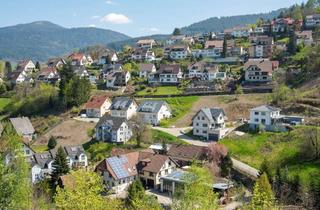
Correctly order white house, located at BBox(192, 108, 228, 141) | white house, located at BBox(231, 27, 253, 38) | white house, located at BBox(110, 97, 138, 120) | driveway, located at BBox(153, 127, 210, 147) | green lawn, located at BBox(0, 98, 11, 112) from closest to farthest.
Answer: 1. driveway, located at BBox(153, 127, 210, 147)
2. white house, located at BBox(192, 108, 228, 141)
3. white house, located at BBox(110, 97, 138, 120)
4. green lawn, located at BBox(0, 98, 11, 112)
5. white house, located at BBox(231, 27, 253, 38)

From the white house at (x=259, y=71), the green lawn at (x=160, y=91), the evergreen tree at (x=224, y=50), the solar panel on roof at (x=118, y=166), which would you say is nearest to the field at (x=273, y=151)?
the solar panel on roof at (x=118, y=166)

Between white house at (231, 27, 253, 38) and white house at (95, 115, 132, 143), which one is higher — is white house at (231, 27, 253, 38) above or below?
above

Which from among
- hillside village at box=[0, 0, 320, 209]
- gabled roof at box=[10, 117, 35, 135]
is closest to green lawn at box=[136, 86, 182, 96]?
hillside village at box=[0, 0, 320, 209]

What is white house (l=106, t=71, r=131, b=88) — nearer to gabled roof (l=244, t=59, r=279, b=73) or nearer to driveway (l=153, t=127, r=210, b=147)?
gabled roof (l=244, t=59, r=279, b=73)

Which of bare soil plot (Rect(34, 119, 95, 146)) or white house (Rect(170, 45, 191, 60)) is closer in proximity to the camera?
bare soil plot (Rect(34, 119, 95, 146))

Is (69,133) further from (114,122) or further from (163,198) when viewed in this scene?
(163,198)

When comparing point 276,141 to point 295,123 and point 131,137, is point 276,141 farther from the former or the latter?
point 131,137

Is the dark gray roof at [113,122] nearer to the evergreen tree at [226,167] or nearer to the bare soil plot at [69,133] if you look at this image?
→ the bare soil plot at [69,133]

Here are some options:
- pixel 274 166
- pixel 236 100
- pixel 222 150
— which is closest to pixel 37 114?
pixel 236 100

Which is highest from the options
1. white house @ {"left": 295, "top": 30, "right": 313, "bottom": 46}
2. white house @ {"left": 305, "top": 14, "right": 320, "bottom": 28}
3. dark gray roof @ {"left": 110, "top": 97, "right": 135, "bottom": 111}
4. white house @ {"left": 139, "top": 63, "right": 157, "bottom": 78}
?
white house @ {"left": 305, "top": 14, "right": 320, "bottom": 28}
